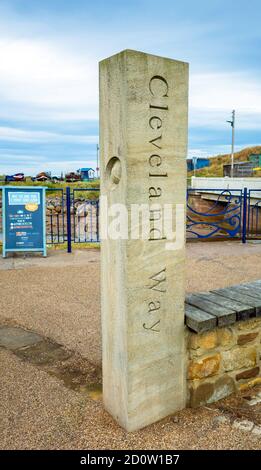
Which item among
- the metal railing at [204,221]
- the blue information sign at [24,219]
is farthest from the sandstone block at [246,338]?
the blue information sign at [24,219]

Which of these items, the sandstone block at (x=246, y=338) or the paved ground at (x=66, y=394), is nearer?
the paved ground at (x=66, y=394)

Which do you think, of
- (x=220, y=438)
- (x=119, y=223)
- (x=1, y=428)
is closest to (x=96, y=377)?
(x=1, y=428)

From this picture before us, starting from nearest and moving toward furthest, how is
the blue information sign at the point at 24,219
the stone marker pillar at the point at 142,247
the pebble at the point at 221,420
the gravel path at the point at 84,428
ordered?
the stone marker pillar at the point at 142,247
the gravel path at the point at 84,428
the pebble at the point at 221,420
the blue information sign at the point at 24,219

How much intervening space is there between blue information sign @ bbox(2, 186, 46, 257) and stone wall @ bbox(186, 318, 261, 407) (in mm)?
6391

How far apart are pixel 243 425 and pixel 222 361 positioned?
45cm

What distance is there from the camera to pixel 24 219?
8.77m

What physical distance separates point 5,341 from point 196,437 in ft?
8.05

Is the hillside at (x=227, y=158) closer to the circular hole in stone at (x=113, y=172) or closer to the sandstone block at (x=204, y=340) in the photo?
the sandstone block at (x=204, y=340)

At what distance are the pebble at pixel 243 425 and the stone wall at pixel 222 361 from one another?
29 cm

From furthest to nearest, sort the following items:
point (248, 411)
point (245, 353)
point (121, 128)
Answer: point (245, 353)
point (248, 411)
point (121, 128)

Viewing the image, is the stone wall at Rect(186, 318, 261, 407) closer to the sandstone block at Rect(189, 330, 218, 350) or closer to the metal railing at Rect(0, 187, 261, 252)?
the sandstone block at Rect(189, 330, 218, 350)

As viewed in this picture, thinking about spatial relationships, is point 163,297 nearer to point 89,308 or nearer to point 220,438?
point 220,438

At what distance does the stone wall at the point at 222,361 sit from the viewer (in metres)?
2.89
